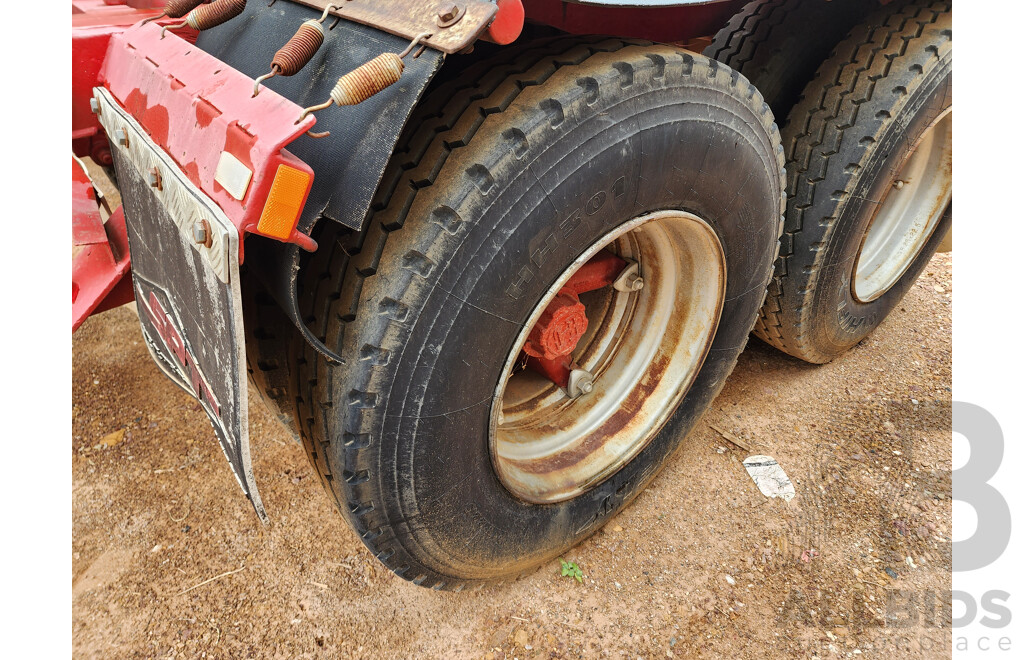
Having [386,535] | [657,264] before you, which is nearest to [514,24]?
[657,264]

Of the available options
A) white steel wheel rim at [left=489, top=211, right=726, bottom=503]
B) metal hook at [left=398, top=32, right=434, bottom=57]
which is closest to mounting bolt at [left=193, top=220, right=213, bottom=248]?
metal hook at [left=398, top=32, right=434, bottom=57]

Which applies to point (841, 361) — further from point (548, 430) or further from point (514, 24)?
point (514, 24)

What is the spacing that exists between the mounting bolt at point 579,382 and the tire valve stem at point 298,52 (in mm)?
1057

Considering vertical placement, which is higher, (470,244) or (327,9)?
(327,9)

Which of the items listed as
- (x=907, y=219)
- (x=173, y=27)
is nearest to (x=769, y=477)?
(x=907, y=219)

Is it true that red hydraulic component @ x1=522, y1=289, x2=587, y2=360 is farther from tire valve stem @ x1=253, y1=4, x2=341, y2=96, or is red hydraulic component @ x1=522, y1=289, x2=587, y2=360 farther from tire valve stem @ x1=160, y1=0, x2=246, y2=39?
tire valve stem @ x1=160, y1=0, x2=246, y2=39

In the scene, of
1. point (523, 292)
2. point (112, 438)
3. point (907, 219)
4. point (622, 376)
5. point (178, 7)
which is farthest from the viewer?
point (907, 219)

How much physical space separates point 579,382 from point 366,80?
43.1 inches

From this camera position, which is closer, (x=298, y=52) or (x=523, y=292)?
(x=298, y=52)

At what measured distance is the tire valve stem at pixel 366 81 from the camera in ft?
3.13

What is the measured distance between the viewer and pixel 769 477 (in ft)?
7.08

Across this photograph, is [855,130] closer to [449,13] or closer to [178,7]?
[449,13]

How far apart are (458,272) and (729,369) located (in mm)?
1157

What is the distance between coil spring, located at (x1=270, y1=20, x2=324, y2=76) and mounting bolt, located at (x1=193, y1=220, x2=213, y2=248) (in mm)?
286
